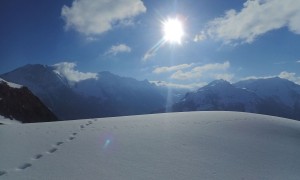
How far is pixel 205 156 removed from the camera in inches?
286

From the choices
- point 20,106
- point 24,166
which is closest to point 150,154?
point 24,166

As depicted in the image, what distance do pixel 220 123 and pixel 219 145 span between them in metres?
4.16

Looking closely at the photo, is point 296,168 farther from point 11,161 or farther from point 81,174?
point 11,161

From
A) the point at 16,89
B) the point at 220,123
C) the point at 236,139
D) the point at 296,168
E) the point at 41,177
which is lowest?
the point at 41,177

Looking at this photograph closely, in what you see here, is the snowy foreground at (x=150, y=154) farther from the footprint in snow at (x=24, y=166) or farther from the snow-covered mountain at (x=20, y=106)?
the snow-covered mountain at (x=20, y=106)

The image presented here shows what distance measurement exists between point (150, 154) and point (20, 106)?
142ft

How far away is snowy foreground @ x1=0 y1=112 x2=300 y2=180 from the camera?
5.91 metres

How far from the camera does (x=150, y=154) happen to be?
23.8ft

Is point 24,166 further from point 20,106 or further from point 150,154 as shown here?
point 20,106

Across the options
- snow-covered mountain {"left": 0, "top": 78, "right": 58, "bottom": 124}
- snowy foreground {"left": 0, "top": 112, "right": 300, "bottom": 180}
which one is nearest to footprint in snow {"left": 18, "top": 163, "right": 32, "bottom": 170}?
snowy foreground {"left": 0, "top": 112, "right": 300, "bottom": 180}

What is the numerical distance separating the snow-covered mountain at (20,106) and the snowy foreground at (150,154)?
33800 millimetres

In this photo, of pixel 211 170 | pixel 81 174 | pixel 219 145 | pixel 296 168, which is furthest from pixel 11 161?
pixel 296 168

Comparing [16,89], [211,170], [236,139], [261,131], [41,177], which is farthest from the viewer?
[16,89]

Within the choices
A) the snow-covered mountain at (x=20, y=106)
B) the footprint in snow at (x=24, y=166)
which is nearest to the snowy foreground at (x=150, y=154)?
the footprint in snow at (x=24, y=166)
